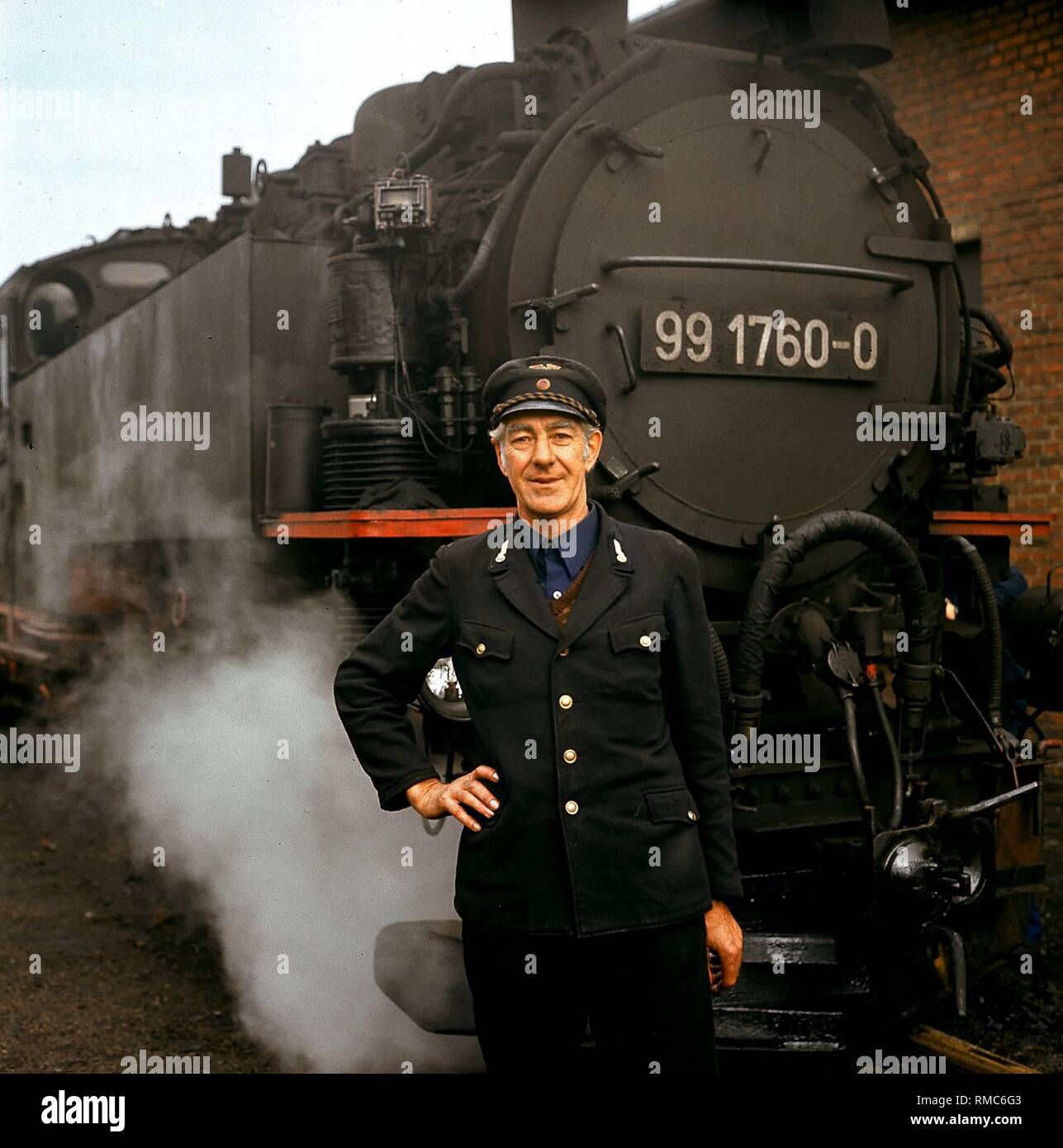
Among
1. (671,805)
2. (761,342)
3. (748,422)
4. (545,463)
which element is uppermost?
(761,342)

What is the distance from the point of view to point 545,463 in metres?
2.34

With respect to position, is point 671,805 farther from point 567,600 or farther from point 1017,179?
point 1017,179

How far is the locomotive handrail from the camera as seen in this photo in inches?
147

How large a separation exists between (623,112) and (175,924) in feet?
10.8

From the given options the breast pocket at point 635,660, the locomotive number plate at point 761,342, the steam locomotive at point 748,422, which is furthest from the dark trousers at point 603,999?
the locomotive number plate at point 761,342

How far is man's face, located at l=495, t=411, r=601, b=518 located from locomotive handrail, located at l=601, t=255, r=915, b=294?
4.79 feet

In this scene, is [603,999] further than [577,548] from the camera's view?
No

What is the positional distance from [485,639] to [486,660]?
35mm

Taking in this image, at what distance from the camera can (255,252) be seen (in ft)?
14.5

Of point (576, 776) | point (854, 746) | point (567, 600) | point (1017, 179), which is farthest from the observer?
point (1017, 179)

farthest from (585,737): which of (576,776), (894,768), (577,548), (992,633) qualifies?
(992,633)

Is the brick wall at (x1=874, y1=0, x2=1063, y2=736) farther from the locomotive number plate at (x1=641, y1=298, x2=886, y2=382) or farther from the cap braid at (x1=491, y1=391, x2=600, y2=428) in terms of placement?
the cap braid at (x1=491, y1=391, x2=600, y2=428)

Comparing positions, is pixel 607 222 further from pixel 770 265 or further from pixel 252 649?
pixel 252 649

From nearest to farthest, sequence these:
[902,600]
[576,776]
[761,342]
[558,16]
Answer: [576,776] < [902,600] < [761,342] < [558,16]
